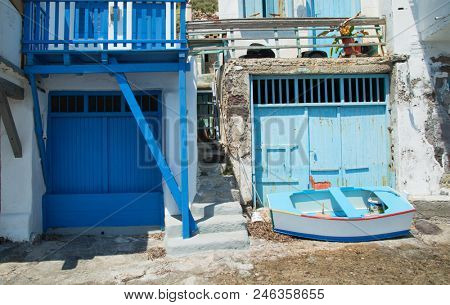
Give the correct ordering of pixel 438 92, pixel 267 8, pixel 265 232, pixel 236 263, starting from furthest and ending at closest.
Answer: pixel 267 8
pixel 438 92
pixel 265 232
pixel 236 263

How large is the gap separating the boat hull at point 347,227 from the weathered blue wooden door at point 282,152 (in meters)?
1.63

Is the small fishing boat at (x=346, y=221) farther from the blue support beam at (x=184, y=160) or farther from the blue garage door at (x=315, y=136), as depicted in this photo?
the blue support beam at (x=184, y=160)

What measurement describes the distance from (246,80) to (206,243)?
374cm

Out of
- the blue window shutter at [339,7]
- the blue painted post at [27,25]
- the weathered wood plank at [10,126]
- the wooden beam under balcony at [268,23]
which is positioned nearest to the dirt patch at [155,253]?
the weathered wood plank at [10,126]

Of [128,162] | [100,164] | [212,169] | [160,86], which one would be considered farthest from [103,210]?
[160,86]

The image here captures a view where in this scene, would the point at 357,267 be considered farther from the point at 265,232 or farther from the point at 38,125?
the point at 38,125

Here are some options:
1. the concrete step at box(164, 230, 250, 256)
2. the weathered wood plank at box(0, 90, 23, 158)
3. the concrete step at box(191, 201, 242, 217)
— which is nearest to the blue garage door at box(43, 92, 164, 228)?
the weathered wood plank at box(0, 90, 23, 158)

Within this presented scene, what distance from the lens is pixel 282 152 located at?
7.52m

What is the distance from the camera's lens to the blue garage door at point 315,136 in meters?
7.53

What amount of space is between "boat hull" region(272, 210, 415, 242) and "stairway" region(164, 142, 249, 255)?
788mm

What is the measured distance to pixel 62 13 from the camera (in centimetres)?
561

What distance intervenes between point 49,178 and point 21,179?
0.61 metres

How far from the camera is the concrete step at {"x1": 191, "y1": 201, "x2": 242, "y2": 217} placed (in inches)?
242

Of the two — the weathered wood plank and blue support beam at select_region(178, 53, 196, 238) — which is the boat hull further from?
the weathered wood plank
